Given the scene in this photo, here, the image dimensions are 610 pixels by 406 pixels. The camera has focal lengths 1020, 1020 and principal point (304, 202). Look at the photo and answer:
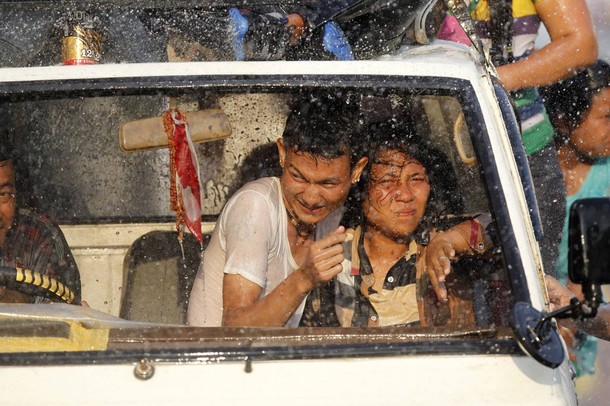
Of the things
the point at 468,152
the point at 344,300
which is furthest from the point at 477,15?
the point at 344,300

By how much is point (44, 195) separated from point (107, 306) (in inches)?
28.7

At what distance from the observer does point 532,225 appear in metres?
3.04

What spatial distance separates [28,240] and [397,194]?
1.54 metres

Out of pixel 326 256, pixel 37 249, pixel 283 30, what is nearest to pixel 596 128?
pixel 283 30

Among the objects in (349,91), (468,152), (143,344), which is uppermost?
(349,91)

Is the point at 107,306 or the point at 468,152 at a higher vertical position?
the point at 468,152

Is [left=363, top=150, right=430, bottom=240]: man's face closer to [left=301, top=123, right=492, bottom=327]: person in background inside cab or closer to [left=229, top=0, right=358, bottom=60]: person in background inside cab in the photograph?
[left=301, top=123, right=492, bottom=327]: person in background inside cab

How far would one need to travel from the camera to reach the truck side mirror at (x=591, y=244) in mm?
2422

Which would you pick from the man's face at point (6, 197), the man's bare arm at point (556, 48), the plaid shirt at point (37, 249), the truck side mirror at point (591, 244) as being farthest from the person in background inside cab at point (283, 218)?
the man's bare arm at point (556, 48)

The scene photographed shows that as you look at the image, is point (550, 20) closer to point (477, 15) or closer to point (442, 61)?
point (477, 15)

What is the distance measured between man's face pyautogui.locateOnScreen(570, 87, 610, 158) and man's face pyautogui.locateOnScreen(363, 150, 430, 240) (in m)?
1.91

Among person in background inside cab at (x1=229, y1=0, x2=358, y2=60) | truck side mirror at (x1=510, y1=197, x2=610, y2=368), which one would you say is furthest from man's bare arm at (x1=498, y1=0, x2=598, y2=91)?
truck side mirror at (x1=510, y1=197, x2=610, y2=368)

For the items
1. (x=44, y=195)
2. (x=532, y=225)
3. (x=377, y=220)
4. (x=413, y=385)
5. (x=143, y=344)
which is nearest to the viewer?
(x=413, y=385)

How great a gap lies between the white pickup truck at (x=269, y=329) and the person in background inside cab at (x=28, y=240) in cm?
28
